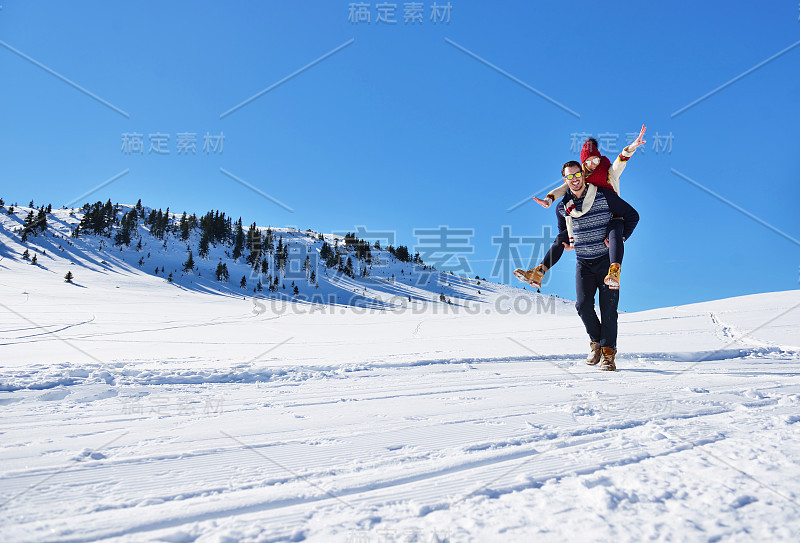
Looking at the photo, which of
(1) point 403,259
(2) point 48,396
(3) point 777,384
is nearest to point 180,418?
(2) point 48,396

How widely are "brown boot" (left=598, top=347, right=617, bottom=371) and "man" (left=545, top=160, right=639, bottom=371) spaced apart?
97 millimetres

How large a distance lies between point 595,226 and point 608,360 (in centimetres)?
139

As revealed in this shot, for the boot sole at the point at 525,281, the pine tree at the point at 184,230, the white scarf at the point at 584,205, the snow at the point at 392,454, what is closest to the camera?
the snow at the point at 392,454

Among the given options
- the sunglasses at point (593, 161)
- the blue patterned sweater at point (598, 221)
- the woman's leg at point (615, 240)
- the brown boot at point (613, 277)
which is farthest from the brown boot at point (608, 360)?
the sunglasses at point (593, 161)

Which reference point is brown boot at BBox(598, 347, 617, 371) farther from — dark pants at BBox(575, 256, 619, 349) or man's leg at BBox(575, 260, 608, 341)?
man's leg at BBox(575, 260, 608, 341)

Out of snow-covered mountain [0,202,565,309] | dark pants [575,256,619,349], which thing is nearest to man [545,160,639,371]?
dark pants [575,256,619,349]

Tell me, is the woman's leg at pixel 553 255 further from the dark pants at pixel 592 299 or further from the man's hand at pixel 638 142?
the man's hand at pixel 638 142

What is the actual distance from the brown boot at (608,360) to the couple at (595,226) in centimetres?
8

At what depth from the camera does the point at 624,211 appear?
3.86 m

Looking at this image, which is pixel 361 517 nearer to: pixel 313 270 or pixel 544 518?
pixel 544 518

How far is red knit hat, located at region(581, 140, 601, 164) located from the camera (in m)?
4.04

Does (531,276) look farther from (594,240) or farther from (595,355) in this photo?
(595,355)

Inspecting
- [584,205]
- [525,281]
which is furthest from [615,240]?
[525,281]

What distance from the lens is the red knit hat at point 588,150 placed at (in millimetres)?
4035
